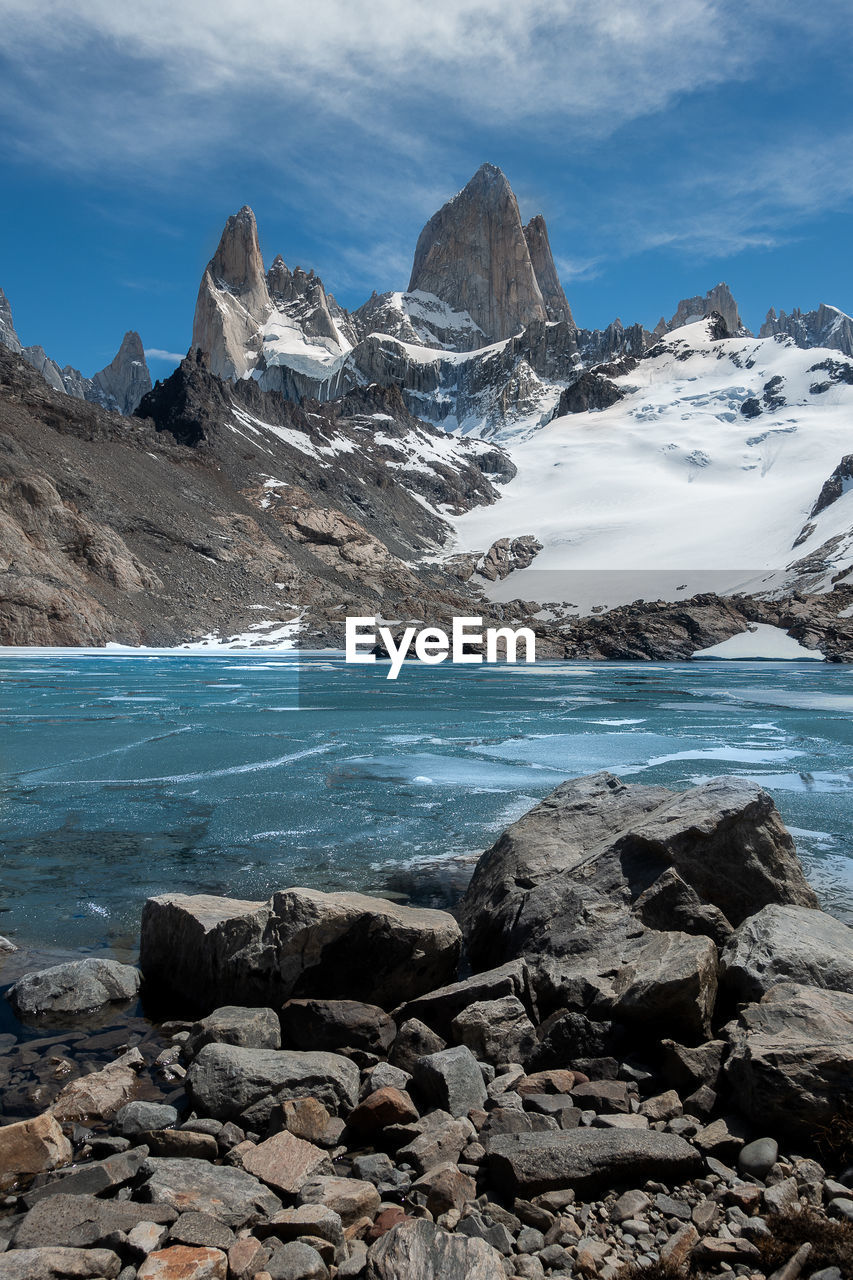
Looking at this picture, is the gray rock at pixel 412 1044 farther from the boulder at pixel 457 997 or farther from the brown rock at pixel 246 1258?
the brown rock at pixel 246 1258

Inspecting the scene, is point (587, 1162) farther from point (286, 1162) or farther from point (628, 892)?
point (628, 892)

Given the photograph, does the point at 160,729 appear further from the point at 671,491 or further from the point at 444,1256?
the point at 671,491

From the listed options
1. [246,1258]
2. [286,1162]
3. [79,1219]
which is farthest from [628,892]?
[79,1219]

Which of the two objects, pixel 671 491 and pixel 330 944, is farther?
pixel 671 491

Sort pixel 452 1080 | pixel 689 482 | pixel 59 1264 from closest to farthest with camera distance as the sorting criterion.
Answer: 1. pixel 59 1264
2. pixel 452 1080
3. pixel 689 482

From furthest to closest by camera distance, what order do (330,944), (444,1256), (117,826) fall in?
(117,826) → (330,944) → (444,1256)

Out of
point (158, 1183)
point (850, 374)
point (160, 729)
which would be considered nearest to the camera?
point (158, 1183)

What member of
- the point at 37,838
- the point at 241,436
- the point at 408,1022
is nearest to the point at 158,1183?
the point at 408,1022
